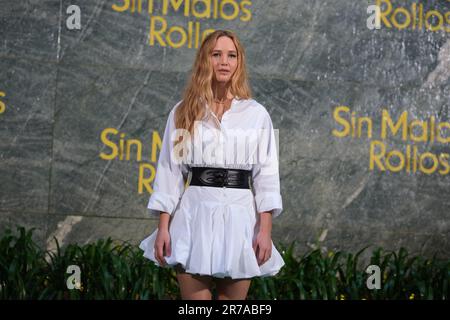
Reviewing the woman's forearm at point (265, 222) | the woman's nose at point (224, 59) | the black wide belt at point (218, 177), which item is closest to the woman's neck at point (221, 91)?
the woman's nose at point (224, 59)

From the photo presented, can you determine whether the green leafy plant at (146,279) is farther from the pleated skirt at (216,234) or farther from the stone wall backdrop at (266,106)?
the pleated skirt at (216,234)

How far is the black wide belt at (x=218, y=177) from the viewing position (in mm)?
3520

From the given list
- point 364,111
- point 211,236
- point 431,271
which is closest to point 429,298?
point 431,271

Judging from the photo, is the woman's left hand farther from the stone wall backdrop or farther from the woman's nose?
the stone wall backdrop

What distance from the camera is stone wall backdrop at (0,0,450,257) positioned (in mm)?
6863

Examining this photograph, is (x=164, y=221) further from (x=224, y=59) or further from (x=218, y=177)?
(x=224, y=59)

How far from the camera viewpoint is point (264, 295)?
18.5 feet

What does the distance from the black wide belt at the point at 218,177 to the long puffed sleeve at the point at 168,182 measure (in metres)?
0.08

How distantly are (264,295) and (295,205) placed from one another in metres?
1.54

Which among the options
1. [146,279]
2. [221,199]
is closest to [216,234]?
[221,199]

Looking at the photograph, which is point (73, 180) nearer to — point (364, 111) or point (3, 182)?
point (3, 182)

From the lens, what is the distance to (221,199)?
3496mm

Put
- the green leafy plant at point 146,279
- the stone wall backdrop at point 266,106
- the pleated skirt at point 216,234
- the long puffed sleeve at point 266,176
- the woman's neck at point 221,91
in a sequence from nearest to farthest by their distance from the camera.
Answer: the pleated skirt at point 216,234 → the long puffed sleeve at point 266,176 → the woman's neck at point 221,91 → the green leafy plant at point 146,279 → the stone wall backdrop at point 266,106

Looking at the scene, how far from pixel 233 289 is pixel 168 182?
0.57 metres
